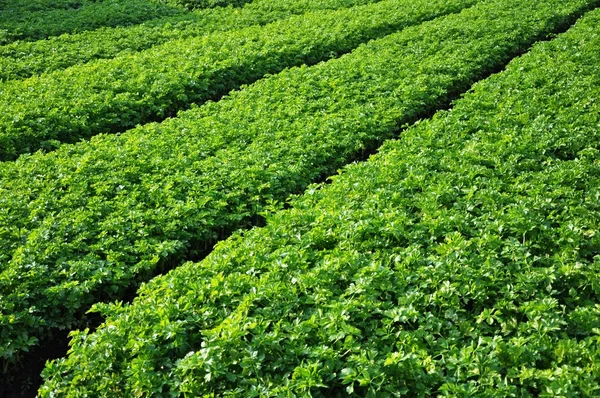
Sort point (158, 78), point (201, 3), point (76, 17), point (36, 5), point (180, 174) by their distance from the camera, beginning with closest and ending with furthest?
point (180, 174), point (158, 78), point (76, 17), point (36, 5), point (201, 3)

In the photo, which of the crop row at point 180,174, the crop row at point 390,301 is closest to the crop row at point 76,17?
the crop row at point 180,174

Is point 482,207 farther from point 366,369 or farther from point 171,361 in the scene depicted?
point 171,361

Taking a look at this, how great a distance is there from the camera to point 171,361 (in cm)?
489

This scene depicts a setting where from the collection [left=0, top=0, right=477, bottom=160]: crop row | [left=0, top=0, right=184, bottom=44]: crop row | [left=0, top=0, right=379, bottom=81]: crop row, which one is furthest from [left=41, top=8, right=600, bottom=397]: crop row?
[left=0, top=0, right=184, bottom=44]: crop row

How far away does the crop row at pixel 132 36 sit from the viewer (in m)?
14.4

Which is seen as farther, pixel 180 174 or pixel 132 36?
pixel 132 36

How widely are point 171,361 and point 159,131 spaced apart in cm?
631

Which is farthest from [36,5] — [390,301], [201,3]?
[390,301]

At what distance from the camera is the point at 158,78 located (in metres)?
12.9

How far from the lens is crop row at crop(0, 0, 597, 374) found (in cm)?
623

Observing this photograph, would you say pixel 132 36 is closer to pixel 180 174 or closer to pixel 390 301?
pixel 180 174

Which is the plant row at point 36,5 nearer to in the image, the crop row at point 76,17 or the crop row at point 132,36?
the crop row at point 76,17

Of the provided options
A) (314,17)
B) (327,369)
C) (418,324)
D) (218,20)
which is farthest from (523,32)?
(327,369)

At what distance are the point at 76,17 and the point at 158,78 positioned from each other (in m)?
8.71
